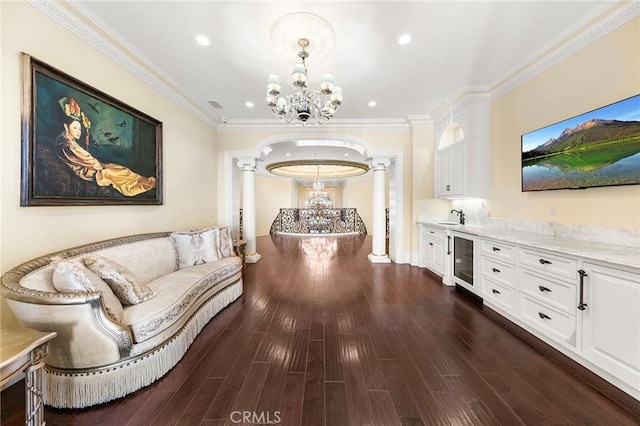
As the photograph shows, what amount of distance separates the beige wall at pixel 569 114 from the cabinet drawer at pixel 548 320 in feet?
3.32

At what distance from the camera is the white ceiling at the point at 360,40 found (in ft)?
7.14

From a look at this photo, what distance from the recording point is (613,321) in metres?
1.66

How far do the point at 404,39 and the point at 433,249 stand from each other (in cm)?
348

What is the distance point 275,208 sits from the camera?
11609 millimetres

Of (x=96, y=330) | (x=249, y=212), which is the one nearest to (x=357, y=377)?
(x=96, y=330)

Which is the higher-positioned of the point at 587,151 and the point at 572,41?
the point at 572,41

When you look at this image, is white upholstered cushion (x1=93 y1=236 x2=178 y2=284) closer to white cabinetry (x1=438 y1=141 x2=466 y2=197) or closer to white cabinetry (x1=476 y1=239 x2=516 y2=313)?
white cabinetry (x1=476 y1=239 x2=516 y2=313)


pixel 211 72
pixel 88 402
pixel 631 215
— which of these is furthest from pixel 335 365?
pixel 211 72

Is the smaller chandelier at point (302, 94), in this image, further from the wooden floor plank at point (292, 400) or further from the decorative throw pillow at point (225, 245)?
the wooden floor plank at point (292, 400)

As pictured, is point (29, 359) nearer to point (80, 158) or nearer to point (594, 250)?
point (80, 158)

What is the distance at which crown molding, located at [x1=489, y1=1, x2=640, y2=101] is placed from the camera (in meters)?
2.10

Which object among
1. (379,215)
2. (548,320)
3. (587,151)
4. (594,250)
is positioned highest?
(587,151)

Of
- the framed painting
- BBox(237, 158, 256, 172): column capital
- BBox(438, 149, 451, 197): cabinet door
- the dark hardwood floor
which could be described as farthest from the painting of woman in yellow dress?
BBox(438, 149, 451, 197): cabinet door
